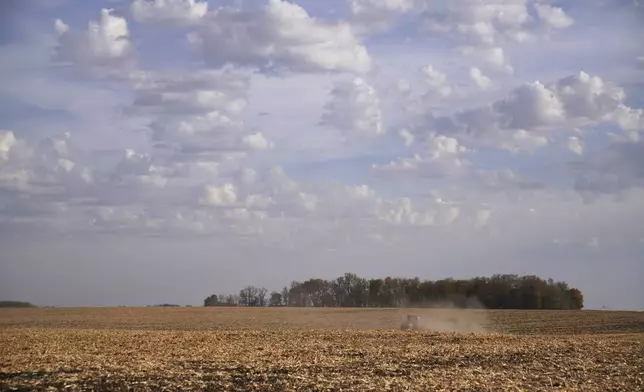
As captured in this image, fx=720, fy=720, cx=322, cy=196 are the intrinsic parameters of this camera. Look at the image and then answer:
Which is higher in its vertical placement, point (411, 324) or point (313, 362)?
point (411, 324)

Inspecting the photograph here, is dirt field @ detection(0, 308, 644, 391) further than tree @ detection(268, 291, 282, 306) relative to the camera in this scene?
No

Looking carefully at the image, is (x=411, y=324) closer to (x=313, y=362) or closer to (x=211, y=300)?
(x=313, y=362)

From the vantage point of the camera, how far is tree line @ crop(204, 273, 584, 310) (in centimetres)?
10394

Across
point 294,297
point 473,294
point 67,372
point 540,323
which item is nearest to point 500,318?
point 540,323

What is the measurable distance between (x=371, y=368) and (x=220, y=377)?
219 inches

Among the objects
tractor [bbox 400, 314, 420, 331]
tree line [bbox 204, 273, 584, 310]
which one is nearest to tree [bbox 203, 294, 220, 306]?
tree line [bbox 204, 273, 584, 310]

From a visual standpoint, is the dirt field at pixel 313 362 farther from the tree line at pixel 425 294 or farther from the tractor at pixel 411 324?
the tree line at pixel 425 294

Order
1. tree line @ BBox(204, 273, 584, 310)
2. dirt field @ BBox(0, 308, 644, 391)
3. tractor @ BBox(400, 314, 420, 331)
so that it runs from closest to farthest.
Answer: dirt field @ BBox(0, 308, 644, 391)
tractor @ BBox(400, 314, 420, 331)
tree line @ BBox(204, 273, 584, 310)

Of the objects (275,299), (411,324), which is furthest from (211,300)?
(411,324)

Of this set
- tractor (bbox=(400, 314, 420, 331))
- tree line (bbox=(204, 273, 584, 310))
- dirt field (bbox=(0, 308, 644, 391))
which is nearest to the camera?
dirt field (bbox=(0, 308, 644, 391))

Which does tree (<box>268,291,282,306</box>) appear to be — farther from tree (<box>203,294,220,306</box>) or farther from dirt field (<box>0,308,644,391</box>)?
dirt field (<box>0,308,644,391</box>)

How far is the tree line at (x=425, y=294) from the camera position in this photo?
10394 centimetres

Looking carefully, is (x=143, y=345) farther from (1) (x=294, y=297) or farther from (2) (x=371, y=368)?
(1) (x=294, y=297)

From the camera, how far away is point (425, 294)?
12775 cm
